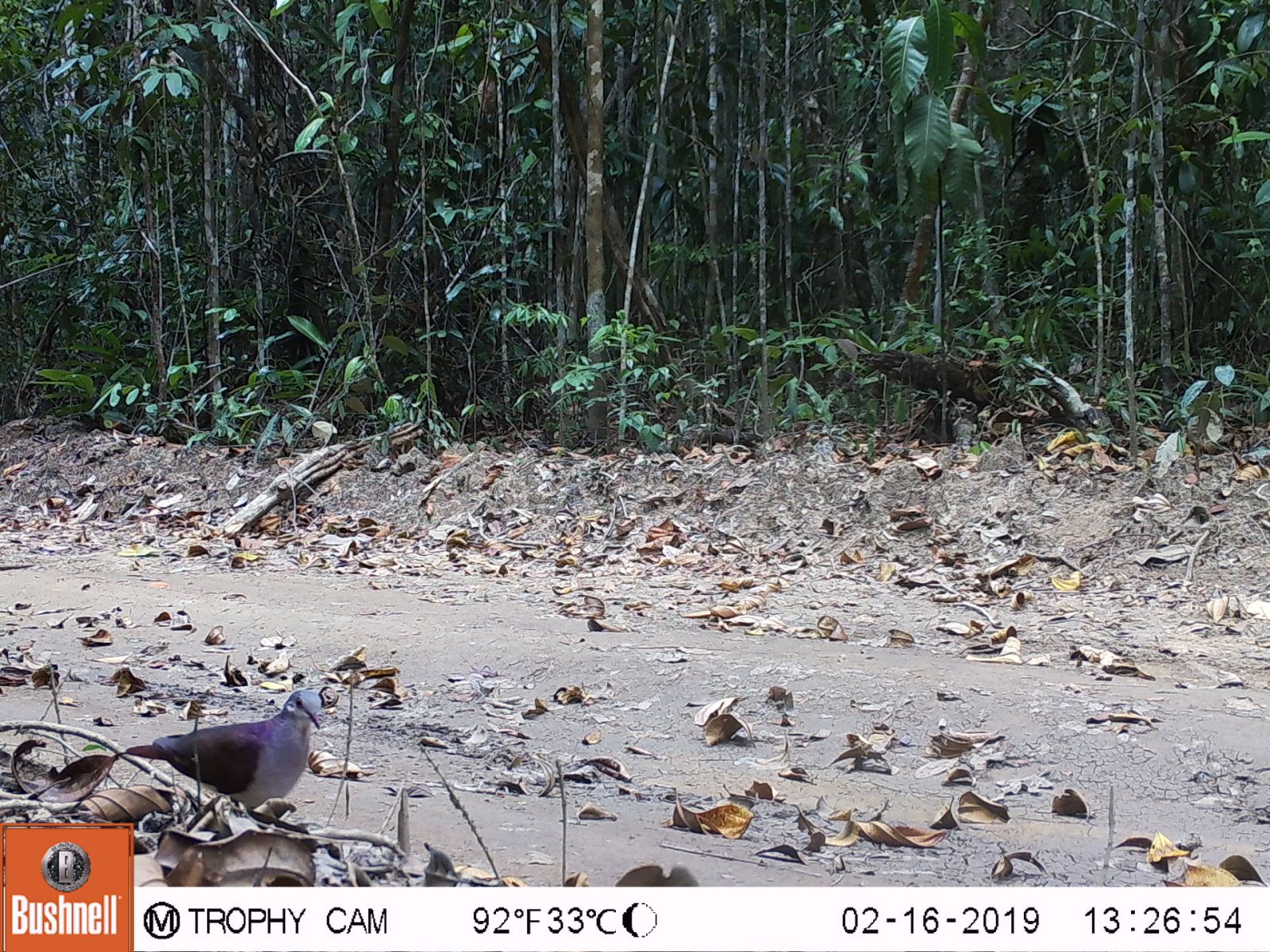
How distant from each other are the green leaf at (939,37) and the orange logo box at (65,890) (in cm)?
417

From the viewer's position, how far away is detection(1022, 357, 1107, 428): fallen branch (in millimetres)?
5980

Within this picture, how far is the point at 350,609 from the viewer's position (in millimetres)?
4156

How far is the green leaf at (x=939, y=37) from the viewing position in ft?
14.7

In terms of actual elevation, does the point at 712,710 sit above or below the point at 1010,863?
below

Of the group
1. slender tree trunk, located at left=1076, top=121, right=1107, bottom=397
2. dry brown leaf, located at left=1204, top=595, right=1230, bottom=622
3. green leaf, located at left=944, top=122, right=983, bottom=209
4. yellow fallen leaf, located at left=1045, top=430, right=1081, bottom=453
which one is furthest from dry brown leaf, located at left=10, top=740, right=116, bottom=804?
slender tree trunk, located at left=1076, top=121, right=1107, bottom=397

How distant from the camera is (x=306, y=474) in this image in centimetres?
632

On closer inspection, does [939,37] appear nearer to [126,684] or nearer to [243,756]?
[126,684]

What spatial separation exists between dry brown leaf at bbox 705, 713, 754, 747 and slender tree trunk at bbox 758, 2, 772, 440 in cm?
379

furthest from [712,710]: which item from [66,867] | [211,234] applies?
[211,234]

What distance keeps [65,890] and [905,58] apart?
430 centimetres

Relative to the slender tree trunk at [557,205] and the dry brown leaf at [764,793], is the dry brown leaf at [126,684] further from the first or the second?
the slender tree trunk at [557,205]

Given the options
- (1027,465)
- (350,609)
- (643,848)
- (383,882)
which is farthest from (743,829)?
(1027,465)

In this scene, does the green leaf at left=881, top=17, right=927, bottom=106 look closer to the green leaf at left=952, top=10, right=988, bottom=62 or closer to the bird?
the green leaf at left=952, top=10, right=988, bottom=62

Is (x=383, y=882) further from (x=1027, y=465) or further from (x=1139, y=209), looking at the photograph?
(x=1139, y=209)
